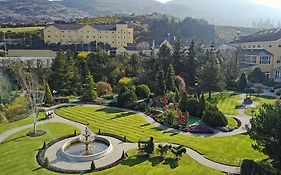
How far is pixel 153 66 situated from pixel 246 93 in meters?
15.0

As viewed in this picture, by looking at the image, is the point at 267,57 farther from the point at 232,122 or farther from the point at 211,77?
the point at 232,122

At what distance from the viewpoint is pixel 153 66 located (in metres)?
46.9

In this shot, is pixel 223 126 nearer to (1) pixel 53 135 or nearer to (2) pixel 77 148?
(2) pixel 77 148

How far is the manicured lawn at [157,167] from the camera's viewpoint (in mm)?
20734

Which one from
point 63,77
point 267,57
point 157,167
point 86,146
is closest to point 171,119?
point 86,146

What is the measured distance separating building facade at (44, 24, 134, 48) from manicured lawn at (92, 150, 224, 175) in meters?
57.0

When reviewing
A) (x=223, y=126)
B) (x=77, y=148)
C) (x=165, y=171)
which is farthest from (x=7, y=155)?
(x=223, y=126)

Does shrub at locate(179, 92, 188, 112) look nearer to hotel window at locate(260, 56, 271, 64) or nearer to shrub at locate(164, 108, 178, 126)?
shrub at locate(164, 108, 178, 126)

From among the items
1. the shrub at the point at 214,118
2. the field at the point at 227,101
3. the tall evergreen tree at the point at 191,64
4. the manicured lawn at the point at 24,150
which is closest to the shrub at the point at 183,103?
the shrub at the point at 214,118

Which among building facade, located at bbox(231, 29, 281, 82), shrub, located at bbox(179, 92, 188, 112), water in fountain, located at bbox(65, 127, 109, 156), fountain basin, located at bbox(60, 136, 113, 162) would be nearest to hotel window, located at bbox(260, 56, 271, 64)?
building facade, located at bbox(231, 29, 281, 82)

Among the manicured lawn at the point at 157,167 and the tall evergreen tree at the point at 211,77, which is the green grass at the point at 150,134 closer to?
the manicured lawn at the point at 157,167

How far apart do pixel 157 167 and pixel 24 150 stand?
34.7ft

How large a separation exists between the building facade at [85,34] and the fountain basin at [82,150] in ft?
172

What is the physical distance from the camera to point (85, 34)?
76.1m
